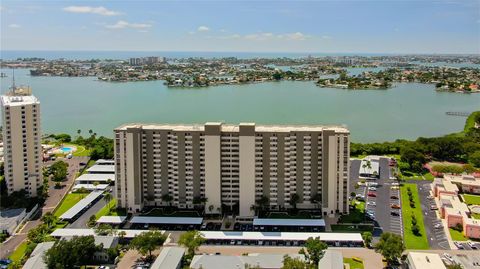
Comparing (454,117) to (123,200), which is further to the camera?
(454,117)

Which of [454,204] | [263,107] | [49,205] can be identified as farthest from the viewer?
[263,107]

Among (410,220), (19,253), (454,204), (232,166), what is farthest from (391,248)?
(19,253)

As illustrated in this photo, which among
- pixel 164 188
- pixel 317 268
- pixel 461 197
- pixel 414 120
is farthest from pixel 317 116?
pixel 317 268

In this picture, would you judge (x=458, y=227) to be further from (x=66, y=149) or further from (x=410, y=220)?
(x=66, y=149)

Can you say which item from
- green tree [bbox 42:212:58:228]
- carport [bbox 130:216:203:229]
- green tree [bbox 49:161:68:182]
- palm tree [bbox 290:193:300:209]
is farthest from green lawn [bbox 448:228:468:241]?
green tree [bbox 49:161:68:182]

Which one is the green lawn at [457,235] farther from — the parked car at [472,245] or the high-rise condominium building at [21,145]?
the high-rise condominium building at [21,145]

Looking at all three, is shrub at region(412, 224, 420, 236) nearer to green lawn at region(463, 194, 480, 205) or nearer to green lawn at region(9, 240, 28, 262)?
green lawn at region(463, 194, 480, 205)

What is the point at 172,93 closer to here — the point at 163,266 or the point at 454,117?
the point at 454,117
